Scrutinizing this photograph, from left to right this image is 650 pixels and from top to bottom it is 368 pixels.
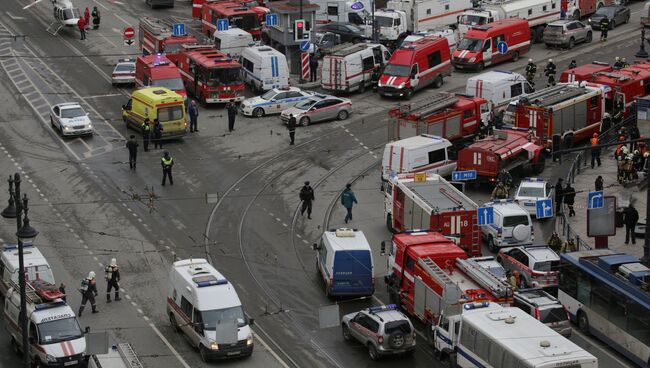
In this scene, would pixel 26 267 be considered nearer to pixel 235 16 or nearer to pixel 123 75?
pixel 123 75

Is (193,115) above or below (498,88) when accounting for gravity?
below

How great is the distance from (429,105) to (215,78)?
533 inches

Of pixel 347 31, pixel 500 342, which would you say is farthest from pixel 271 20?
pixel 500 342

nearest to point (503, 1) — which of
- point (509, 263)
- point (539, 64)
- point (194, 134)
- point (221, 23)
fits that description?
point (539, 64)

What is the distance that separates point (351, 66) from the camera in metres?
74.4

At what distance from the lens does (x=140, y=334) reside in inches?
1786

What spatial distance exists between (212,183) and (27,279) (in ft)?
52.2

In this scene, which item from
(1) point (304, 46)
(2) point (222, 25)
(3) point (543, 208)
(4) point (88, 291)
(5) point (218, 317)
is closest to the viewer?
(5) point (218, 317)

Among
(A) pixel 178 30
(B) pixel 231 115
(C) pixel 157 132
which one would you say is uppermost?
(A) pixel 178 30

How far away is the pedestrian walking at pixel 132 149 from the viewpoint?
61.3 metres

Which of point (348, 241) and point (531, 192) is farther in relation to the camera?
point (531, 192)

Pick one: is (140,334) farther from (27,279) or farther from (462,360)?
(462,360)

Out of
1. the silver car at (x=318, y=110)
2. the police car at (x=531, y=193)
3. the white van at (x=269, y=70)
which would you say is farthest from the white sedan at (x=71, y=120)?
the police car at (x=531, y=193)

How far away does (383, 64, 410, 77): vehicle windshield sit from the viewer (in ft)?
241
